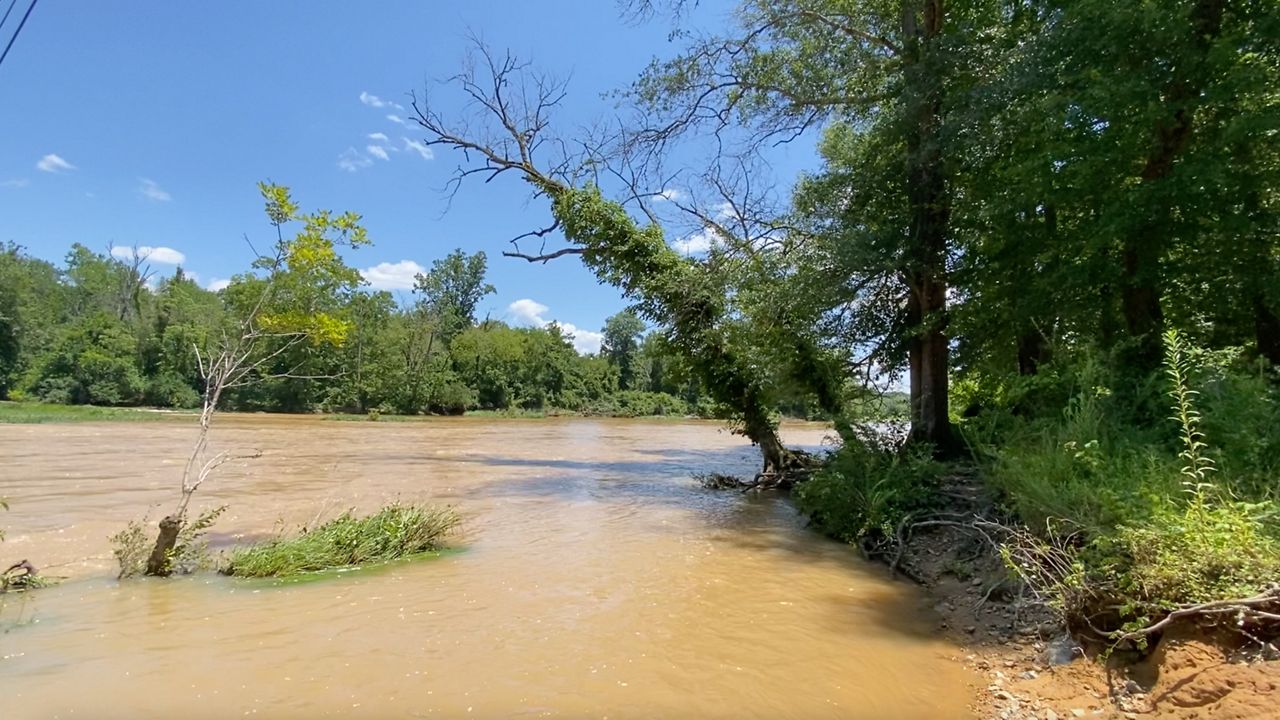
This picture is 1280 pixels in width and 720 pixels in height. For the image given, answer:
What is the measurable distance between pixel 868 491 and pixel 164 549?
8.57m

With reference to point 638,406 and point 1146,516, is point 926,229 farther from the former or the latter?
point 638,406

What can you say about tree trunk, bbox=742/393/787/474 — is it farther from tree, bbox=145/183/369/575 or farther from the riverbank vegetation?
tree, bbox=145/183/369/575

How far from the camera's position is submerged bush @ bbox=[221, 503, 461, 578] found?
737 cm

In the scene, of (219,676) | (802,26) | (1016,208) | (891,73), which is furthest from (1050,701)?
(802,26)

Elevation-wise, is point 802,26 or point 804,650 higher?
point 802,26

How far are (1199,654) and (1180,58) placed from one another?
7.10 meters

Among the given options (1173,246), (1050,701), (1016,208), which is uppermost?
(1016,208)

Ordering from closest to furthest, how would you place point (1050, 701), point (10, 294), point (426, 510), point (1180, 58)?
point (1050, 701), point (1180, 58), point (426, 510), point (10, 294)

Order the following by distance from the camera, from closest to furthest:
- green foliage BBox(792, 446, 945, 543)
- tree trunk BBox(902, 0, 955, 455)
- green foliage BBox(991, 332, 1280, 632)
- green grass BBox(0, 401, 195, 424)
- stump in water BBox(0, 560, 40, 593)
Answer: green foliage BBox(991, 332, 1280, 632), stump in water BBox(0, 560, 40, 593), green foliage BBox(792, 446, 945, 543), tree trunk BBox(902, 0, 955, 455), green grass BBox(0, 401, 195, 424)

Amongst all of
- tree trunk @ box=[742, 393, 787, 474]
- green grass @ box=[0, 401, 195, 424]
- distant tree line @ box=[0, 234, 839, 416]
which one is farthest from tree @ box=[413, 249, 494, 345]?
tree trunk @ box=[742, 393, 787, 474]

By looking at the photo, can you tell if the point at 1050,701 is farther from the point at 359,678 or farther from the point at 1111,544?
the point at 359,678

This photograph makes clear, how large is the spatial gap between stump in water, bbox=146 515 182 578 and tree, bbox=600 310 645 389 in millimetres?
71437

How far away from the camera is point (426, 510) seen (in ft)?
29.8

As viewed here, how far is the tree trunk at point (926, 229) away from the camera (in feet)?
36.6
